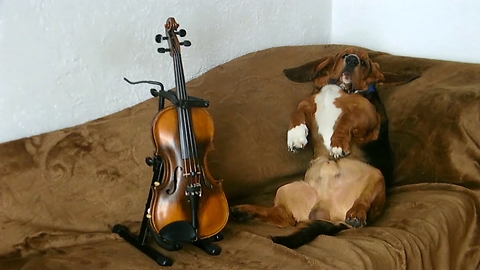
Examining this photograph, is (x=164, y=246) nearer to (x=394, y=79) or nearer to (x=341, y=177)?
(x=341, y=177)

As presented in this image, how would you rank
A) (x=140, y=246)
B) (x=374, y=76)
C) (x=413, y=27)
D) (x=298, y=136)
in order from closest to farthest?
(x=140, y=246) < (x=298, y=136) < (x=374, y=76) < (x=413, y=27)

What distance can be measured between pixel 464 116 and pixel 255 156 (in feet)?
2.59

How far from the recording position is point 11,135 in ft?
5.98

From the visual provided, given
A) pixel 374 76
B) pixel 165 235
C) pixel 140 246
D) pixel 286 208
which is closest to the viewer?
pixel 165 235

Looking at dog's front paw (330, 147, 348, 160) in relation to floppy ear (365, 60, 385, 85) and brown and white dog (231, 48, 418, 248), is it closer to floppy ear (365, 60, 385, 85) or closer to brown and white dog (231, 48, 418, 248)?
brown and white dog (231, 48, 418, 248)

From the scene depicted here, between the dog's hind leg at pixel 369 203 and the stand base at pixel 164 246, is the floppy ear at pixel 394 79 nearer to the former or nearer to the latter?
the dog's hind leg at pixel 369 203

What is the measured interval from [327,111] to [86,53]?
91 cm

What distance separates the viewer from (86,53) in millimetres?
1943

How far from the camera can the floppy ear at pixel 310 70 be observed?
220 cm

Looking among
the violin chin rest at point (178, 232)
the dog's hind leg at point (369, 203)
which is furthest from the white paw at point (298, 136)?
the violin chin rest at point (178, 232)

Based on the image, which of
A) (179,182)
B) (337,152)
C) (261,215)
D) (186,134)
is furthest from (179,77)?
(337,152)

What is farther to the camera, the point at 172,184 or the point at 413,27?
the point at 413,27

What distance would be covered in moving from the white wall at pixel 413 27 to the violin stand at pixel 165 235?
1.46 metres

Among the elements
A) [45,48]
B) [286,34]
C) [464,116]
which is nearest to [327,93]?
[464,116]
